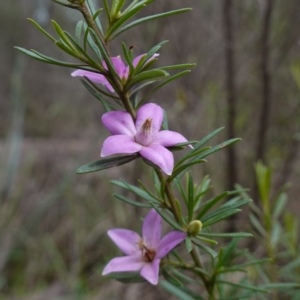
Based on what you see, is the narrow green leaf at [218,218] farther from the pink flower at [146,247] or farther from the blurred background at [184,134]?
the blurred background at [184,134]

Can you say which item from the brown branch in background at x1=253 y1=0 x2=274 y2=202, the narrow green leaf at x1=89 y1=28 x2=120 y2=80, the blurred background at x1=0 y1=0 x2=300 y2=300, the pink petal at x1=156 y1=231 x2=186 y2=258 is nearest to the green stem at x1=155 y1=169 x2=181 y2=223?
the pink petal at x1=156 y1=231 x2=186 y2=258

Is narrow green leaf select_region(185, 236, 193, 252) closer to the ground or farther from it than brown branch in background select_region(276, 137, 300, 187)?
farther from it

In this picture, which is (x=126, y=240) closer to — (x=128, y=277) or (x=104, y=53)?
(x=128, y=277)

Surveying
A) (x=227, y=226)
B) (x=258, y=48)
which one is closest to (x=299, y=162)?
(x=227, y=226)

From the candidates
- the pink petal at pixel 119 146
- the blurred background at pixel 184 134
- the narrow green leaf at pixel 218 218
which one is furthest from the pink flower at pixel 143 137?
the blurred background at pixel 184 134

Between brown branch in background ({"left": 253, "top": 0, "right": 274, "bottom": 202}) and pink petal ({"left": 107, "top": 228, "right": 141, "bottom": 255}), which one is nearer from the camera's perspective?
pink petal ({"left": 107, "top": 228, "right": 141, "bottom": 255})

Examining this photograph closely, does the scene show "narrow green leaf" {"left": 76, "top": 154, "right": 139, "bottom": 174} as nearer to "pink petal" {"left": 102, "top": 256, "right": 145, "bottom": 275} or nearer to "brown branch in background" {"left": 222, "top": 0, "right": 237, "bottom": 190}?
"pink petal" {"left": 102, "top": 256, "right": 145, "bottom": 275}

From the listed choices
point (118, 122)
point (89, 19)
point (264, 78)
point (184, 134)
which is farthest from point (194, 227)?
point (184, 134)

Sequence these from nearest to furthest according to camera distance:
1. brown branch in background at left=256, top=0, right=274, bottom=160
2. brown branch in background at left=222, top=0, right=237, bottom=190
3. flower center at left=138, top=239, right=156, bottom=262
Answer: flower center at left=138, top=239, right=156, bottom=262, brown branch in background at left=256, top=0, right=274, bottom=160, brown branch in background at left=222, top=0, right=237, bottom=190
